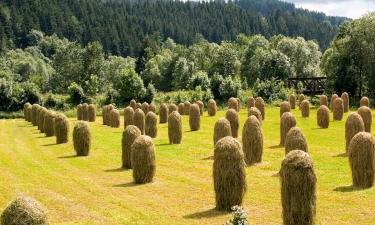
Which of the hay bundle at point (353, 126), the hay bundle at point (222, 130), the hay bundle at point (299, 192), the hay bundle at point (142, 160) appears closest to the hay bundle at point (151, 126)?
the hay bundle at point (222, 130)

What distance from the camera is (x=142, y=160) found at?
24875 millimetres

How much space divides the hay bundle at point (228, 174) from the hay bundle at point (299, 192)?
2899 millimetres

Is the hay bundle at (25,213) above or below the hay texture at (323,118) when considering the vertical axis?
below

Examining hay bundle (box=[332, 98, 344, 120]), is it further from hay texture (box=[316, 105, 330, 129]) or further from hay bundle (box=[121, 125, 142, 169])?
hay bundle (box=[121, 125, 142, 169])

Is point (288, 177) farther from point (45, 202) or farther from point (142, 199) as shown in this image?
point (45, 202)

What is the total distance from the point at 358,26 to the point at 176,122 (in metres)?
42.5

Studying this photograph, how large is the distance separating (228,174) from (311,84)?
2706 inches

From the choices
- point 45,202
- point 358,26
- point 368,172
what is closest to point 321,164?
point 368,172

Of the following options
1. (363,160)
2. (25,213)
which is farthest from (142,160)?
(25,213)

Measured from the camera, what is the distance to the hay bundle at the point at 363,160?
22.0 metres

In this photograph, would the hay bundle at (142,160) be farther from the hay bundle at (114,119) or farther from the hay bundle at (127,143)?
the hay bundle at (114,119)

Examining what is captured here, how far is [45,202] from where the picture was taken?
2133 centimetres

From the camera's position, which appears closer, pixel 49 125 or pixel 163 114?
pixel 49 125

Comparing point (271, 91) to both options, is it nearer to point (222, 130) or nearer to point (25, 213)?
point (222, 130)
